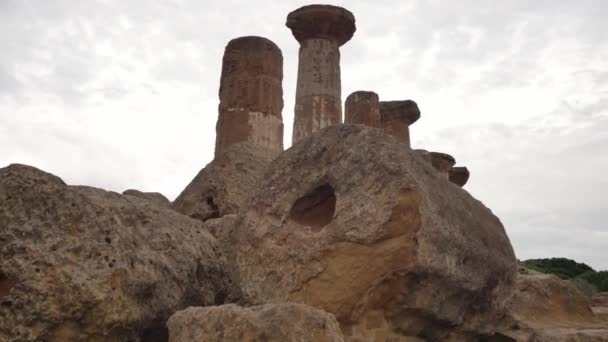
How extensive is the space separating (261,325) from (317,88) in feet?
28.6

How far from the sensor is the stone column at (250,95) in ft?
30.0

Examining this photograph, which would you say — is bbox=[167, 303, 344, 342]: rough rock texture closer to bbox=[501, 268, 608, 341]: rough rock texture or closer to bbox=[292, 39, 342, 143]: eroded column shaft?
bbox=[501, 268, 608, 341]: rough rock texture

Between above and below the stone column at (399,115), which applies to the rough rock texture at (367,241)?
below

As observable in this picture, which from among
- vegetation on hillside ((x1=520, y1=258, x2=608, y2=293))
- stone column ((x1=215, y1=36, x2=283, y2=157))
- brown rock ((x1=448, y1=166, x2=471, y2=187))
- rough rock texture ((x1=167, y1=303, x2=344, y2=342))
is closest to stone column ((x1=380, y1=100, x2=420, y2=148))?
brown rock ((x1=448, y1=166, x2=471, y2=187))

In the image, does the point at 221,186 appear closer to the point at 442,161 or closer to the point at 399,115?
the point at 399,115

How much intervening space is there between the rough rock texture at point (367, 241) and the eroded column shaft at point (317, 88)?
253 inches

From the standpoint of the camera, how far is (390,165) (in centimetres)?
366

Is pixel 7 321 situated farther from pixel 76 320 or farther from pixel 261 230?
pixel 261 230

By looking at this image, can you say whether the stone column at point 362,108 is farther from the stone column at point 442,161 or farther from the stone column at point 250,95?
the stone column at point 250,95

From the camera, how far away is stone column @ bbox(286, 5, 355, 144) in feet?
34.9

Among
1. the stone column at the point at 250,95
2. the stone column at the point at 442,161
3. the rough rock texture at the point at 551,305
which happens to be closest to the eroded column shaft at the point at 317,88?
the stone column at the point at 250,95

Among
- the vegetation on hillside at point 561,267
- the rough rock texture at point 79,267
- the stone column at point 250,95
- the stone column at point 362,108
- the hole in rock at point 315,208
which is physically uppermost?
the stone column at point 362,108

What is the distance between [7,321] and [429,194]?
244 cm

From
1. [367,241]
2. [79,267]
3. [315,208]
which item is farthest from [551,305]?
[79,267]
